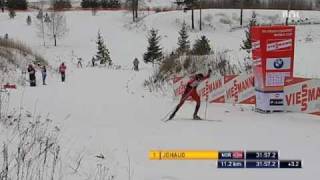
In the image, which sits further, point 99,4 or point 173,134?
point 99,4

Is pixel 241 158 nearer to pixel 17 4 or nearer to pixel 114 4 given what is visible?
pixel 17 4

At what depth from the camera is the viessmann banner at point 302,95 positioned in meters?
16.6

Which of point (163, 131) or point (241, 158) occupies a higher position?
point (241, 158)

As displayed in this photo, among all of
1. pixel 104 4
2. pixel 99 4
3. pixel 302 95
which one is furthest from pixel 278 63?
pixel 99 4

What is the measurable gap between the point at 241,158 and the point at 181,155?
7.84ft

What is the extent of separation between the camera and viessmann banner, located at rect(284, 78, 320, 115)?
1662cm

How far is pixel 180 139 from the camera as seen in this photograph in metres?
12.8

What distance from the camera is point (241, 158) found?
8.22m

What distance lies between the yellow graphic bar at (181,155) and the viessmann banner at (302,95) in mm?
6550

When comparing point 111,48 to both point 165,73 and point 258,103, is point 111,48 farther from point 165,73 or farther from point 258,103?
point 258,103

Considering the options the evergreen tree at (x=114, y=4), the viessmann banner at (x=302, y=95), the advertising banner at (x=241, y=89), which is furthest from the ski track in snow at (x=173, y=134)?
the evergreen tree at (x=114, y=4)

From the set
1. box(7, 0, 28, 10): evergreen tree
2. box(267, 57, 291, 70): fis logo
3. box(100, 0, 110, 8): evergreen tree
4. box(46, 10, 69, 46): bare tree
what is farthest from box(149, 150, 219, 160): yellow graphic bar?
box(100, 0, 110, 8): evergreen tree

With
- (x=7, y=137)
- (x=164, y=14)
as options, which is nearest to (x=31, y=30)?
(x=164, y=14)

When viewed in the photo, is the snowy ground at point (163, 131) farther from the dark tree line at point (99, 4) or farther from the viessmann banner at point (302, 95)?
the dark tree line at point (99, 4)
